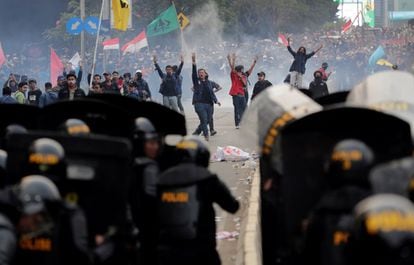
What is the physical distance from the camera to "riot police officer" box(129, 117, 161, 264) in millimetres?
7199

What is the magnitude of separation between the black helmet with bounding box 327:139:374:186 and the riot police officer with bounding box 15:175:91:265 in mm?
1360

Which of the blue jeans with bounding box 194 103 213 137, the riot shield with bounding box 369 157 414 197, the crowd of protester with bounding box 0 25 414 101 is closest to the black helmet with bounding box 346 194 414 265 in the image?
the riot shield with bounding box 369 157 414 197

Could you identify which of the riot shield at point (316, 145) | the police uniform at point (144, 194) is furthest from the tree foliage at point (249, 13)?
the riot shield at point (316, 145)

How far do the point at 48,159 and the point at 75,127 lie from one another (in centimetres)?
120

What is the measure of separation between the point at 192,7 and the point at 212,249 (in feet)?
181

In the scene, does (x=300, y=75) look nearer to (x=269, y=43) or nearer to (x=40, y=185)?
(x=40, y=185)

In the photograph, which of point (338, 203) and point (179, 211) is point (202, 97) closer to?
point (179, 211)

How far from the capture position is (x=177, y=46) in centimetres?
5856

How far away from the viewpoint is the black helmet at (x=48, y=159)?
5879mm

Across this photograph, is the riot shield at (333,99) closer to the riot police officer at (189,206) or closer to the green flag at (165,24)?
the riot police officer at (189,206)

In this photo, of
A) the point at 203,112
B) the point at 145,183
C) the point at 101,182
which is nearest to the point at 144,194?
the point at 145,183

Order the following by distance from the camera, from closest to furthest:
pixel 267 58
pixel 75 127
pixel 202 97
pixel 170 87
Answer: pixel 75 127 < pixel 202 97 < pixel 170 87 < pixel 267 58

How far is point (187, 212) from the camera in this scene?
6.98 meters

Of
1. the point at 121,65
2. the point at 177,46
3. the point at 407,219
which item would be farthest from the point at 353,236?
the point at 177,46
